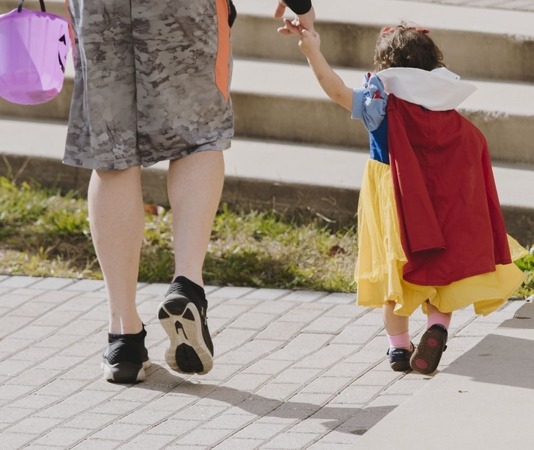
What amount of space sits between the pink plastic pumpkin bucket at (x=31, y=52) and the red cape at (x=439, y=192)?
121 centimetres

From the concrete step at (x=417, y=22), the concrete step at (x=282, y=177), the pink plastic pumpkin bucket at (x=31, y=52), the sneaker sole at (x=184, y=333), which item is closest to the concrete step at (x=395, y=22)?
the concrete step at (x=417, y=22)

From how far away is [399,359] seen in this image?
4.52 m

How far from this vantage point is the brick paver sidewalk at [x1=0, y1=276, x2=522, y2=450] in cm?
403

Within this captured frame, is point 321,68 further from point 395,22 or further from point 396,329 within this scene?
point 395,22

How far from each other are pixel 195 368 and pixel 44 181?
276 centimetres

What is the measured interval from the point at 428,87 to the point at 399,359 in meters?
0.92

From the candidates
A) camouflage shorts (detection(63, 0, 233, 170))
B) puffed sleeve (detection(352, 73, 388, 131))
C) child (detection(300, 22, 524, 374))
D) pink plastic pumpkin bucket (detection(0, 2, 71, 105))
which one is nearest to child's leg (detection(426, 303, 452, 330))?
child (detection(300, 22, 524, 374))

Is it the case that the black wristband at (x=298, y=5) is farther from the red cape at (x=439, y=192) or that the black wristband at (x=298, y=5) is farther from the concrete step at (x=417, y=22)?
the concrete step at (x=417, y=22)

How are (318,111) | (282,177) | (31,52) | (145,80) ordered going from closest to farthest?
(145,80)
(31,52)
(282,177)
(318,111)

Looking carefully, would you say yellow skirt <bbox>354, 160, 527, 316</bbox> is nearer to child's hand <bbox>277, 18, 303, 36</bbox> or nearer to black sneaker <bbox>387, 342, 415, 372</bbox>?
black sneaker <bbox>387, 342, 415, 372</bbox>

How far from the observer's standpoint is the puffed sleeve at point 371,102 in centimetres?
446

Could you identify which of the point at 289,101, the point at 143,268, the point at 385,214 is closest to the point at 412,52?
the point at 385,214

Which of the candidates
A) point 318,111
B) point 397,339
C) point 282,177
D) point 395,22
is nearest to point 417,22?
point 395,22

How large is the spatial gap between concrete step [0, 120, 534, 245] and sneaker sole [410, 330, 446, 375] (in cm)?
160
